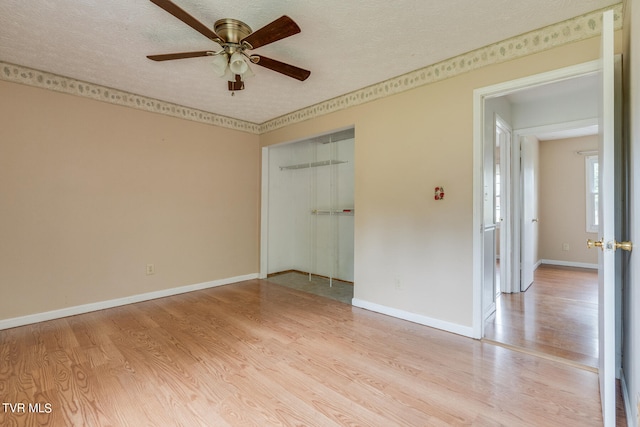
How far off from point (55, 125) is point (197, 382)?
2.95 m

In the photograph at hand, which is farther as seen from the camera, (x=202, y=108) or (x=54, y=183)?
(x=202, y=108)

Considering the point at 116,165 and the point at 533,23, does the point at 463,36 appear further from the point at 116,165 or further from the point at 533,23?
the point at 116,165

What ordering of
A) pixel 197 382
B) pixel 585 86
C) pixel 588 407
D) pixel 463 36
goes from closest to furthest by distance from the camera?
1. pixel 588 407
2. pixel 197 382
3. pixel 463 36
4. pixel 585 86

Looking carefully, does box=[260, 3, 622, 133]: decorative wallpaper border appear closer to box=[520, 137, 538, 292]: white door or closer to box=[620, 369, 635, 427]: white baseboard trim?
box=[520, 137, 538, 292]: white door

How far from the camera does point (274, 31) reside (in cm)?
179

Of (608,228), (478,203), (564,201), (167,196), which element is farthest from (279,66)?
(564,201)

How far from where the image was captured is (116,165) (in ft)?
11.2

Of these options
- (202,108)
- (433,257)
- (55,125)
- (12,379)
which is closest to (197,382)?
(12,379)

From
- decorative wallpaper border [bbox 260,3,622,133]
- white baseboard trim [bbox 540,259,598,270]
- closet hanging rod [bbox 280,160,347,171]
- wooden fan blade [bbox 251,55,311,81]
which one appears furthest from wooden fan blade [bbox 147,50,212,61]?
white baseboard trim [bbox 540,259,598,270]

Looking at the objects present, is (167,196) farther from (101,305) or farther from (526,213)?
(526,213)

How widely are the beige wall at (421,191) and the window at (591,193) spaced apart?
Answer: 482 cm

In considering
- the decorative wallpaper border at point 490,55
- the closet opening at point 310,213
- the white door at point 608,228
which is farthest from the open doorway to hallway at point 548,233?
the closet opening at point 310,213

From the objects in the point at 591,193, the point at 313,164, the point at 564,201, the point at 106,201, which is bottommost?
the point at 106,201

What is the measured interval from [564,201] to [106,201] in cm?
771
